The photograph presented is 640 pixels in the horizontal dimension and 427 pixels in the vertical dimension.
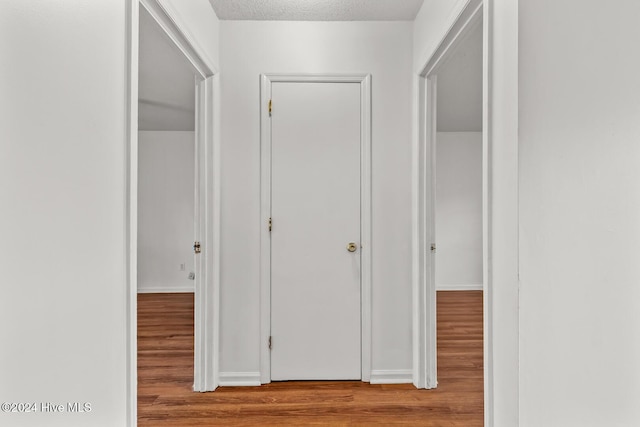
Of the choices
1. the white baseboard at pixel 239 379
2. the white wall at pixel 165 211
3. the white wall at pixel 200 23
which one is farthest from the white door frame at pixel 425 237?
the white wall at pixel 165 211

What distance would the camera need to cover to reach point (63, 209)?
118 centimetres

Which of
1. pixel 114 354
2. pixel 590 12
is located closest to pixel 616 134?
pixel 590 12

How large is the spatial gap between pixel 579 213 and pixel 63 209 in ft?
4.77

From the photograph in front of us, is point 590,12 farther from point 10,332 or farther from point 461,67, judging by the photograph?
point 461,67

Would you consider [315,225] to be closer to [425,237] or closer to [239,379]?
[425,237]

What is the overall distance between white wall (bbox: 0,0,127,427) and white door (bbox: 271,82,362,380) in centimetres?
147

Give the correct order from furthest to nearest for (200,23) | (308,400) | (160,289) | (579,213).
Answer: (160,289), (308,400), (200,23), (579,213)

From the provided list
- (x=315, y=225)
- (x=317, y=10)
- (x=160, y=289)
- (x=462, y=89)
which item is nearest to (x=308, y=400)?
(x=315, y=225)

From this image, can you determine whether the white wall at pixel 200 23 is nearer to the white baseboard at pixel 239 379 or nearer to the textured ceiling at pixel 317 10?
the textured ceiling at pixel 317 10

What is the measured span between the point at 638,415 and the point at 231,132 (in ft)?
8.41

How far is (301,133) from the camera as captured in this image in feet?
9.57

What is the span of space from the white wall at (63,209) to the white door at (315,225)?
1.47 metres

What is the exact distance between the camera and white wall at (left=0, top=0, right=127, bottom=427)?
990mm

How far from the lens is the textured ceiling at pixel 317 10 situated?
104 inches
